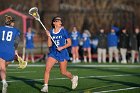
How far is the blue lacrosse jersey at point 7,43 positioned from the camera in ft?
49.6

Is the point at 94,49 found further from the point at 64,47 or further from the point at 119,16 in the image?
the point at 64,47

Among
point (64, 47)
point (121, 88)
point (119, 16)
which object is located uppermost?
point (119, 16)

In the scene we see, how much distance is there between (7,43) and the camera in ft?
50.0

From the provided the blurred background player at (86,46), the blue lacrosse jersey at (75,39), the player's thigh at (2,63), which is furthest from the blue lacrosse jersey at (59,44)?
the blurred background player at (86,46)

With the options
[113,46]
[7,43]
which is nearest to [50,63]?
[7,43]

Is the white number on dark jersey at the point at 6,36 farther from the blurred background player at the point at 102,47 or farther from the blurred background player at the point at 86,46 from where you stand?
the blurred background player at the point at 86,46

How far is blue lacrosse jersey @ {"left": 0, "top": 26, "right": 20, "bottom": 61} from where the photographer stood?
15133 millimetres

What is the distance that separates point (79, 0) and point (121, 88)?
4206cm

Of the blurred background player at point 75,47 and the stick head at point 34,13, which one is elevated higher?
the stick head at point 34,13

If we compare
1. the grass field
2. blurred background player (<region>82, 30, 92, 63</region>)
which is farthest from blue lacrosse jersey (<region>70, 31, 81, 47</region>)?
the grass field

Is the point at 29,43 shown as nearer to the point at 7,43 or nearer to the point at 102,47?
the point at 102,47

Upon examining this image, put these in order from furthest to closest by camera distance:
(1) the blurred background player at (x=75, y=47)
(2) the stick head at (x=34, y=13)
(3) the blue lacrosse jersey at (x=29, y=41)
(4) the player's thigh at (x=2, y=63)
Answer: (3) the blue lacrosse jersey at (x=29, y=41)
(1) the blurred background player at (x=75, y=47)
(2) the stick head at (x=34, y=13)
(4) the player's thigh at (x=2, y=63)

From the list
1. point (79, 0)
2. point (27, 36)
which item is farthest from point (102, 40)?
point (79, 0)

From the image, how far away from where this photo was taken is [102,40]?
32.9 m
